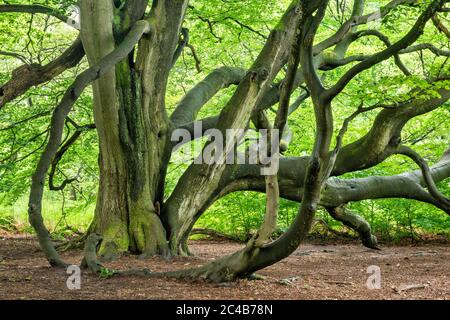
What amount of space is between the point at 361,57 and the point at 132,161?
3973 mm

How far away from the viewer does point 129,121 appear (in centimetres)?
687

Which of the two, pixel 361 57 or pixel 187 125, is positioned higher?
pixel 361 57

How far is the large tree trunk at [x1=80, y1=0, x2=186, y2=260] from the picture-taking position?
6527 millimetres

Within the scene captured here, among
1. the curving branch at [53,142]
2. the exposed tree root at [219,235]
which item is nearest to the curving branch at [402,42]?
the curving branch at [53,142]

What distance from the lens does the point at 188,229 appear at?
7.72 m

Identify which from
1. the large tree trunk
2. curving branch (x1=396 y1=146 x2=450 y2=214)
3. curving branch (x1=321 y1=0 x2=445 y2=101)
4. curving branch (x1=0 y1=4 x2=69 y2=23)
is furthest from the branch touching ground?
curving branch (x1=0 y1=4 x2=69 y2=23)

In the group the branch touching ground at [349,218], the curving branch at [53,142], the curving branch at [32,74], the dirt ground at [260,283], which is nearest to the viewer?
the dirt ground at [260,283]

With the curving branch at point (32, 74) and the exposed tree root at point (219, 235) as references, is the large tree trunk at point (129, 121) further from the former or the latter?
the exposed tree root at point (219, 235)

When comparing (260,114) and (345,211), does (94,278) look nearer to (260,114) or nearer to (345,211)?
(260,114)

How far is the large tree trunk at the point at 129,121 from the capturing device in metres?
6.53

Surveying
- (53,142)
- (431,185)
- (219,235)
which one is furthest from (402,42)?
(219,235)

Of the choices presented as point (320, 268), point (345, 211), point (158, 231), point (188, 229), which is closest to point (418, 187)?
point (345, 211)

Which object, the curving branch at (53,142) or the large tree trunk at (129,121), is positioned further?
the large tree trunk at (129,121)
